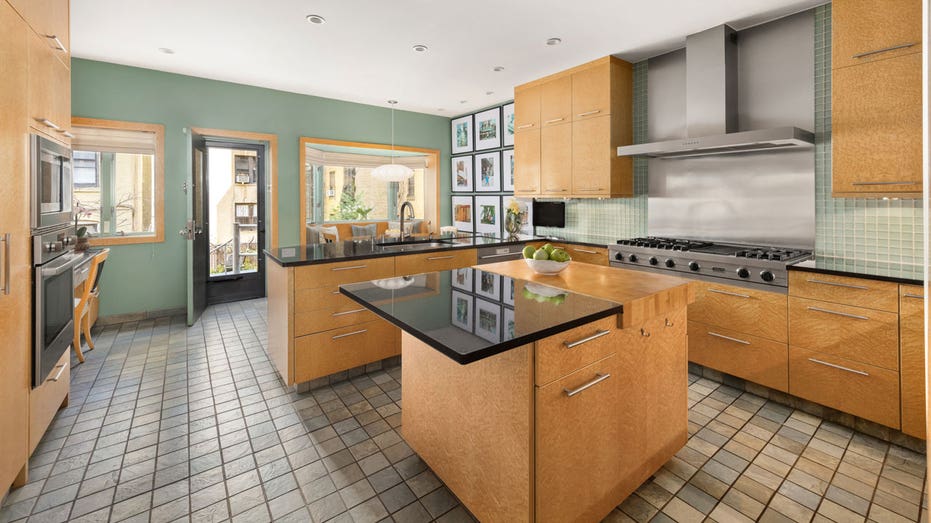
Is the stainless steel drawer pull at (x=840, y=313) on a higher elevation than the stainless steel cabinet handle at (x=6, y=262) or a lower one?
lower

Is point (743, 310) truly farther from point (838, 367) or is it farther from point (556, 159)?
point (556, 159)

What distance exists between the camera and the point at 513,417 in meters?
1.40

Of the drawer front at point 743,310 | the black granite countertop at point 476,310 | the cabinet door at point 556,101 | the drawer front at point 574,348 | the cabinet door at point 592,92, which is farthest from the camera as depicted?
the cabinet door at point 556,101

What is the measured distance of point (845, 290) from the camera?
236 centimetres

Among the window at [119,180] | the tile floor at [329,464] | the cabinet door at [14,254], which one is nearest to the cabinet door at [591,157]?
the tile floor at [329,464]

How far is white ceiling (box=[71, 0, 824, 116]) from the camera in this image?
2.94 metres

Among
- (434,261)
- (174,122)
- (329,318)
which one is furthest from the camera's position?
(174,122)

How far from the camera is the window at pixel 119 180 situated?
4.24m

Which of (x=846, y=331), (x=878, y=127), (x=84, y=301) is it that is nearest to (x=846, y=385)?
(x=846, y=331)

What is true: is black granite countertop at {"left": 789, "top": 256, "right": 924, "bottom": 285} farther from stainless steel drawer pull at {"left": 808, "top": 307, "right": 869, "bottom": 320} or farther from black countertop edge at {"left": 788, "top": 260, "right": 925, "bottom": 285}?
stainless steel drawer pull at {"left": 808, "top": 307, "right": 869, "bottom": 320}

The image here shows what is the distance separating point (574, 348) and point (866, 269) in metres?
2.21

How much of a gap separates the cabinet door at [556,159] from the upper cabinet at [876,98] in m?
2.05

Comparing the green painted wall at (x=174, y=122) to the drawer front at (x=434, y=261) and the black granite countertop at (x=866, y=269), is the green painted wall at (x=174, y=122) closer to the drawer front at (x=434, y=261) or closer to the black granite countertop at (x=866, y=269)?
the drawer front at (x=434, y=261)

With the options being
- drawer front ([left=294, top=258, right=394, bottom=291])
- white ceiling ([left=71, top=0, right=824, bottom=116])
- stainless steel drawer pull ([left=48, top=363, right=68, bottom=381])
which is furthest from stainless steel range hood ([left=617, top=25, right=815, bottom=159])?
stainless steel drawer pull ([left=48, top=363, right=68, bottom=381])
